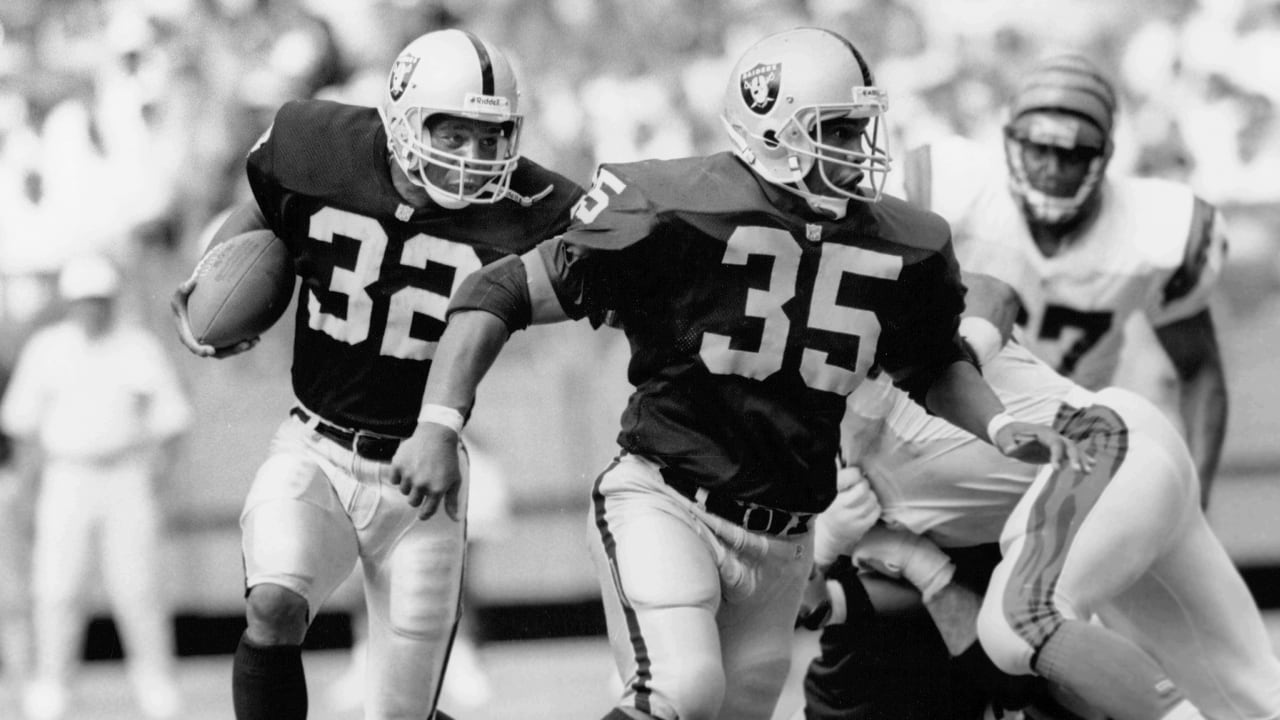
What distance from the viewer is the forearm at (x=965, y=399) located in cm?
377

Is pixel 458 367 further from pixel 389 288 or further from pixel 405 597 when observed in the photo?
pixel 405 597

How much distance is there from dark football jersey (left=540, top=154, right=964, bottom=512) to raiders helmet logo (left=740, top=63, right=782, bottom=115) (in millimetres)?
126

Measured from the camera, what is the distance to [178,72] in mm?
8336

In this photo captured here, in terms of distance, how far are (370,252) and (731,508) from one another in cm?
95

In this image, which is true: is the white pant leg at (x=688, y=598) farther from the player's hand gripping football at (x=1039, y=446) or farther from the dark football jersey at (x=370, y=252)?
the dark football jersey at (x=370, y=252)

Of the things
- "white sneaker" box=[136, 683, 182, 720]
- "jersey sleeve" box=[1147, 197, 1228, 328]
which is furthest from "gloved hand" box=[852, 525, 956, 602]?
"white sneaker" box=[136, 683, 182, 720]

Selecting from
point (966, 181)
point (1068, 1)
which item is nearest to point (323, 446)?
point (966, 181)

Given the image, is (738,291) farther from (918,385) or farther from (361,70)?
(361,70)

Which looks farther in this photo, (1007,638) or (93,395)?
(93,395)

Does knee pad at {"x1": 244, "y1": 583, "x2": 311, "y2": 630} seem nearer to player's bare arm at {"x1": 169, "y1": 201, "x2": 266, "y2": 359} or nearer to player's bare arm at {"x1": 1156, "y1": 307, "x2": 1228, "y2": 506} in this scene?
player's bare arm at {"x1": 169, "y1": 201, "x2": 266, "y2": 359}

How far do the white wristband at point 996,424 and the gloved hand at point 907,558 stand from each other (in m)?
0.85

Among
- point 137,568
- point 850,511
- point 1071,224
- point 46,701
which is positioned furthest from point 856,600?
point 46,701

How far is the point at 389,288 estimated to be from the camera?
404cm

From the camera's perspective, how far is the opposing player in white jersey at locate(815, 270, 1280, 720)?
3879mm
